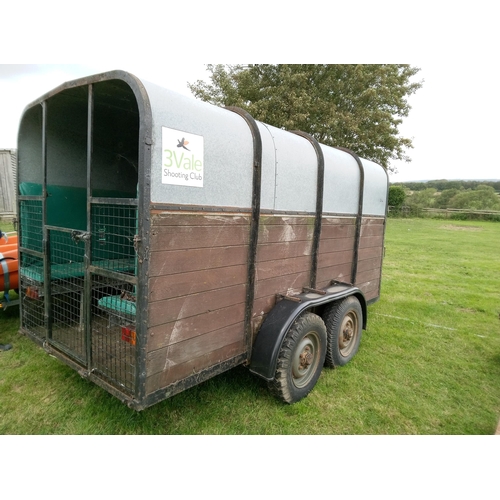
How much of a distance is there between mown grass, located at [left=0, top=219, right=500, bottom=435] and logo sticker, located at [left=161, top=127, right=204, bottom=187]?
216 cm

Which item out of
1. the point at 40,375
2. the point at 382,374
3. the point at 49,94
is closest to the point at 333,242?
the point at 382,374

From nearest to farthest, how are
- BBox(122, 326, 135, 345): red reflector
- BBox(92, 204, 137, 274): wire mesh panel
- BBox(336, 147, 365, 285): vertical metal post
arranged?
BBox(122, 326, 135, 345): red reflector < BBox(92, 204, 137, 274): wire mesh panel < BBox(336, 147, 365, 285): vertical metal post

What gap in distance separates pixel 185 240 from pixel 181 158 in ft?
1.93

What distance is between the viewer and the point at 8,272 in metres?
4.80

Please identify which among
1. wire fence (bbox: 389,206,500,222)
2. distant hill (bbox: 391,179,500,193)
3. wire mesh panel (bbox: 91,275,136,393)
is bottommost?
wire mesh panel (bbox: 91,275,136,393)

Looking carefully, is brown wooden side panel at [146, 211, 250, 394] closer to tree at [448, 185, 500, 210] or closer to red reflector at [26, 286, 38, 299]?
red reflector at [26, 286, 38, 299]

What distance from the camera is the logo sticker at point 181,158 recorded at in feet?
7.95

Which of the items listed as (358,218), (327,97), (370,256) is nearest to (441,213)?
(327,97)

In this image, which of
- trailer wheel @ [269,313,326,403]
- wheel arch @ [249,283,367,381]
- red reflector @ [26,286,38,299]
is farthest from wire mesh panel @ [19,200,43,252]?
trailer wheel @ [269,313,326,403]

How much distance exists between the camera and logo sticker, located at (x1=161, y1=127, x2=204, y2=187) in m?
2.42

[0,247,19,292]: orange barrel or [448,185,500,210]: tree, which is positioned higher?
[448,185,500,210]: tree

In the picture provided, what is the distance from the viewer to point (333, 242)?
4.54m

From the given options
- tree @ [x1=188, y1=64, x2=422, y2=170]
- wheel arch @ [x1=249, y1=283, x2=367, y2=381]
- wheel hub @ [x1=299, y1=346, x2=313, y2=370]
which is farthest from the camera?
tree @ [x1=188, y1=64, x2=422, y2=170]

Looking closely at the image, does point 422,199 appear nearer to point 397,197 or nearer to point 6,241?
point 397,197
